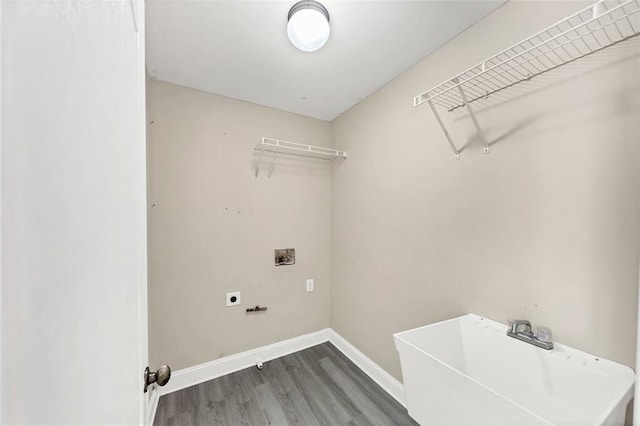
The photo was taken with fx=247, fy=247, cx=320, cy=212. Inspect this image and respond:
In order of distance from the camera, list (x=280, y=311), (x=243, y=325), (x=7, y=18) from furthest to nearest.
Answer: (x=280, y=311)
(x=243, y=325)
(x=7, y=18)

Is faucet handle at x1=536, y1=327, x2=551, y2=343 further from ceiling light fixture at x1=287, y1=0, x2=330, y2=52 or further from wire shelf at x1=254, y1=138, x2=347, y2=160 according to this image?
wire shelf at x1=254, y1=138, x2=347, y2=160

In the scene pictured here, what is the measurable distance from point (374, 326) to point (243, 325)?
3.72ft

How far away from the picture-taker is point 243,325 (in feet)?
7.14

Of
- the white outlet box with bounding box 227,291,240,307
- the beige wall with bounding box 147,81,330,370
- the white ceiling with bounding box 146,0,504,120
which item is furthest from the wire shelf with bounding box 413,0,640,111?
the white outlet box with bounding box 227,291,240,307

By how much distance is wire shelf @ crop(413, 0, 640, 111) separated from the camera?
0.84 metres

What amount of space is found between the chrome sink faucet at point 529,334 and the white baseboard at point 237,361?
1.81 metres

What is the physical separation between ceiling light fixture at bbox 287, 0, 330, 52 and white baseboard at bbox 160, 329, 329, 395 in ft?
7.78

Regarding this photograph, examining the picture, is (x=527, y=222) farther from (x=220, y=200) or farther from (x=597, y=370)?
(x=220, y=200)

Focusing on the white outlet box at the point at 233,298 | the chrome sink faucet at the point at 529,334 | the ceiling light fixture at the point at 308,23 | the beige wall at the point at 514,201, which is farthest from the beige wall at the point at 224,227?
the chrome sink faucet at the point at 529,334

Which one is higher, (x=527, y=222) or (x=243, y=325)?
(x=527, y=222)

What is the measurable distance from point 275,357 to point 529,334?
6.43ft

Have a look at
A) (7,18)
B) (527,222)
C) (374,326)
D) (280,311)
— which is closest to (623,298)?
(527,222)

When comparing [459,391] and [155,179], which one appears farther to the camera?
[155,179]

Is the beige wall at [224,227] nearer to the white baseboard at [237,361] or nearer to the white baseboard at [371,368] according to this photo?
the white baseboard at [237,361]
